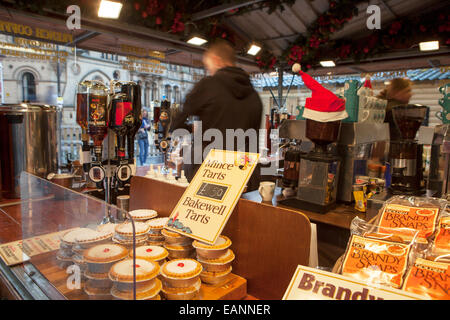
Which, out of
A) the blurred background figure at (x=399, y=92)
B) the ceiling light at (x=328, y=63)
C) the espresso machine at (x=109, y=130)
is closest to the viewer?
the espresso machine at (x=109, y=130)

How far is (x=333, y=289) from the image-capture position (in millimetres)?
Result: 643

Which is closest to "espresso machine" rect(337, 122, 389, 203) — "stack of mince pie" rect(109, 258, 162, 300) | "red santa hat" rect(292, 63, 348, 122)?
"red santa hat" rect(292, 63, 348, 122)

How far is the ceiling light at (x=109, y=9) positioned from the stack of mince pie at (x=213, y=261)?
3.25 metres

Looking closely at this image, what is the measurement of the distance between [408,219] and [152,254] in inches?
30.1

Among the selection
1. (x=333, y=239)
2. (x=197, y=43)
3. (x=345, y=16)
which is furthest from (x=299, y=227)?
(x=345, y=16)

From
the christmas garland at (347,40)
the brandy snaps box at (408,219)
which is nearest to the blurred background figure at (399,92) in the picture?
the christmas garland at (347,40)

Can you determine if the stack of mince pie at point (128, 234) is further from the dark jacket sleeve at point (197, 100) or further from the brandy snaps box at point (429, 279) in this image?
the dark jacket sleeve at point (197, 100)

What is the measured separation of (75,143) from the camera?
5.63 metres

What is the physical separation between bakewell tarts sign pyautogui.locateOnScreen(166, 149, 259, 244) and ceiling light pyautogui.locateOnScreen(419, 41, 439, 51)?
15.3 ft

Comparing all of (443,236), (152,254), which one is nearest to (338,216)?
(443,236)

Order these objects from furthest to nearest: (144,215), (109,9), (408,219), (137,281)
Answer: (109,9) → (144,215) → (408,219) → (137,281)

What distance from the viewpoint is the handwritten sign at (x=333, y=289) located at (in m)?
0.61

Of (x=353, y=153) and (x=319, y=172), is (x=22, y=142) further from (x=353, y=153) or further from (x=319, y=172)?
(x=353, y=153)

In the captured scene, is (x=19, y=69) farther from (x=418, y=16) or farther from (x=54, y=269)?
(x=418, y=16)
